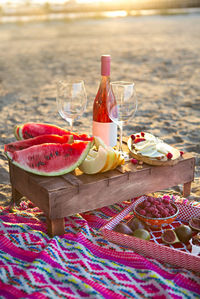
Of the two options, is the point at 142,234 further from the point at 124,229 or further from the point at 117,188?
the point at 117,188

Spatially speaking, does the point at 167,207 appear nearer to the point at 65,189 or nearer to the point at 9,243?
the point at 65,189

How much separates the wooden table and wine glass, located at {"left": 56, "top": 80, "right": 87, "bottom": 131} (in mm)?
522

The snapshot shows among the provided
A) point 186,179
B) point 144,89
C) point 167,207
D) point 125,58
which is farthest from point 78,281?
point 125,58

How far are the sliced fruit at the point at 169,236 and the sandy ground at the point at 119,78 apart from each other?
0.92m

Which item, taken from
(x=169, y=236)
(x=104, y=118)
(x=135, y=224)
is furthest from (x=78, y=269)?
(x=104, y=118)

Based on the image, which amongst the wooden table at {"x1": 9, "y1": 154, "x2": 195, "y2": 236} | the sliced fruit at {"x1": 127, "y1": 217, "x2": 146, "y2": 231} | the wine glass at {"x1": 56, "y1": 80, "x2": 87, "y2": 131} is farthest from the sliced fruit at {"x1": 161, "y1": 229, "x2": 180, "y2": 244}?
the wine glass at {"x1": 56, "y1": 80, "x2": 87, "y2": 131}

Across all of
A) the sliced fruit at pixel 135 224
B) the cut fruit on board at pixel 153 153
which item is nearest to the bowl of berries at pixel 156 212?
the sliced fruit at pixel 135 224

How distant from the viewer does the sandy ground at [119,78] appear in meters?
5.23

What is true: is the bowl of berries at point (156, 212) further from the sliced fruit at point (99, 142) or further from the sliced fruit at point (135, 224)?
the sliced fruit at point (99, 142)

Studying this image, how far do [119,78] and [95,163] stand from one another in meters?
6.44

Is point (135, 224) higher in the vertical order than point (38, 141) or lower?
lower

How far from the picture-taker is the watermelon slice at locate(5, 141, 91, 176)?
264cm

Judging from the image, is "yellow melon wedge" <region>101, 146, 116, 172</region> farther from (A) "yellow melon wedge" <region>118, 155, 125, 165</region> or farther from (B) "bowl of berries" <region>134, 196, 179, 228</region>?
(B) "bowl of berries" <region>134, 196, 179, 228</region>

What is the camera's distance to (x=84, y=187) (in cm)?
258
